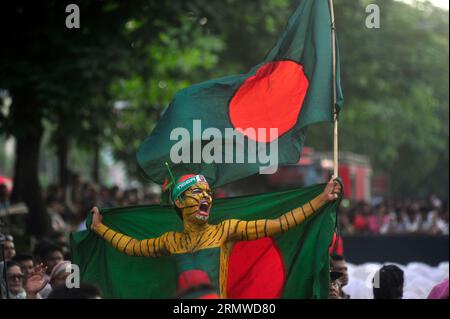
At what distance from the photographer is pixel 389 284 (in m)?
8.60

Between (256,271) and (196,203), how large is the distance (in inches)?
33.5

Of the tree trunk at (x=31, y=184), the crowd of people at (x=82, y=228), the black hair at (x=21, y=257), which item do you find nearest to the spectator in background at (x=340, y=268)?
the crowd of people at (x=82, y=228)

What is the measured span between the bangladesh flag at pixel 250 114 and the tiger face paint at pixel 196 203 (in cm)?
88

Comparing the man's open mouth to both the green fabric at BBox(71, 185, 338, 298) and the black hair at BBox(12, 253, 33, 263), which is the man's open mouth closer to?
the green fabric at BBox(71, 185, 338, 298)

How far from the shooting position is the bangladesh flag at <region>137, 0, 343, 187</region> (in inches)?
343

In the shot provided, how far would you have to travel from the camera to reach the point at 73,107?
17.8m

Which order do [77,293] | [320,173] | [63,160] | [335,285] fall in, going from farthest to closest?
[320,173]
[63,160]
[335,285]
[77,293]

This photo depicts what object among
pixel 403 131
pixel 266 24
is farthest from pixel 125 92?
pixel 403 131

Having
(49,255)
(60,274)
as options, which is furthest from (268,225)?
(49,255)

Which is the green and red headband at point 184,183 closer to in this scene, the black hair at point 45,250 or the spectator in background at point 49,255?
the spectator in background at point 49,255

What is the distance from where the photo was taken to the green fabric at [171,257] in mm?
8133

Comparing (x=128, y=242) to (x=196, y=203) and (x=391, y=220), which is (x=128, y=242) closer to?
(x=196, y=203)

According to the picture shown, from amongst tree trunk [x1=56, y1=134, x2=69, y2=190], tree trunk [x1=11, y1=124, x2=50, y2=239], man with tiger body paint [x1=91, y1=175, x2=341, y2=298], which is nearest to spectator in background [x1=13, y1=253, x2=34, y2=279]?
man with tiger body paint [x1=91, y1=175, x2=341, y2=298]
